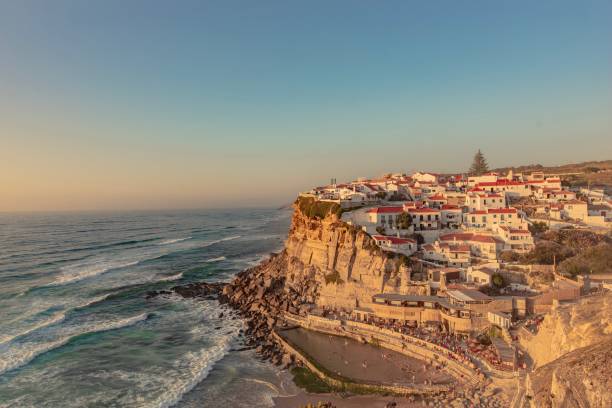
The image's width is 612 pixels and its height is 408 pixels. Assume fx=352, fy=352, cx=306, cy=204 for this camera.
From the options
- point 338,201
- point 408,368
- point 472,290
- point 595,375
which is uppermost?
point 338,201

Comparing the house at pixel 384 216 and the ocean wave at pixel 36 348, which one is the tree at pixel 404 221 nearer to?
the house at pixel 384 216

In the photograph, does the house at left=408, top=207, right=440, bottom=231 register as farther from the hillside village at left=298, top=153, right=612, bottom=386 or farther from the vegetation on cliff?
the vegetation on cliff

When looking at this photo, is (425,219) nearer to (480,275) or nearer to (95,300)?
(480,275)

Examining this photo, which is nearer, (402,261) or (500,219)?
(402,261)

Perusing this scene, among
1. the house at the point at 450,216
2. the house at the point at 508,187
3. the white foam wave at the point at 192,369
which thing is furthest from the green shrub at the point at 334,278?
the house at the point at 508,187

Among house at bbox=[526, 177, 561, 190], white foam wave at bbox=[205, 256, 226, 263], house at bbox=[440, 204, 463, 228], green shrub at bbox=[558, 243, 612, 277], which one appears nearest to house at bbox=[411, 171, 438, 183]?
house at bbox=[526, 177, 561, 190]

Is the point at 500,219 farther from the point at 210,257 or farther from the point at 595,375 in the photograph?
the point at 210,257

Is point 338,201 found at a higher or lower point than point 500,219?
higher

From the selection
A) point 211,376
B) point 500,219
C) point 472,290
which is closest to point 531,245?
point 500,219
